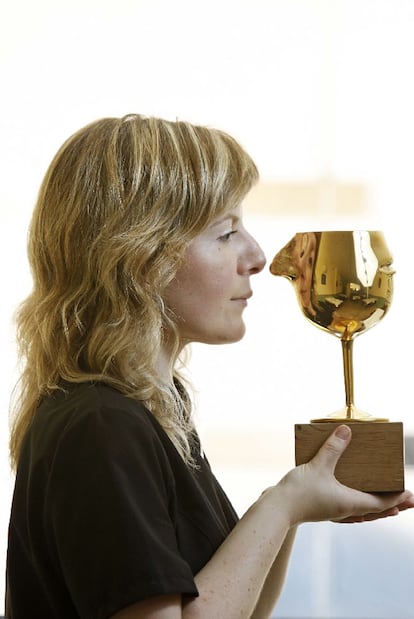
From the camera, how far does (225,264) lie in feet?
4.12

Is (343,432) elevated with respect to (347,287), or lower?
lower

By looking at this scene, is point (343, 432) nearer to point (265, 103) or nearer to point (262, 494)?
point (262, 494)

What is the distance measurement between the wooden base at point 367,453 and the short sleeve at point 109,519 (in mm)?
236

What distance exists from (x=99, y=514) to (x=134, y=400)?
0.14 meters

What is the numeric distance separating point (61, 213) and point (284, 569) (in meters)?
0.55

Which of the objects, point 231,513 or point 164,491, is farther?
point 231,513

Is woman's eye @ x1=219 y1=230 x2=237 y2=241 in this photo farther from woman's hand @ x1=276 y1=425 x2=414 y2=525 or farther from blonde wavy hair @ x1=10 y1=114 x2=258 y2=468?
woman's hand @ x1=276 y1=425 x2=414 y2=525

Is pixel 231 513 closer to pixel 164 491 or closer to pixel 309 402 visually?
pixel 164 491

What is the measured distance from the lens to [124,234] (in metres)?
1.20

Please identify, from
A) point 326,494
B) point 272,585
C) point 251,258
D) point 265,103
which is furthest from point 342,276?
point 265,103

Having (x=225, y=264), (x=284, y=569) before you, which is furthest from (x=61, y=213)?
(x=284, y=569)

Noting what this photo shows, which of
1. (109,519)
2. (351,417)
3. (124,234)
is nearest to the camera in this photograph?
(109,519)

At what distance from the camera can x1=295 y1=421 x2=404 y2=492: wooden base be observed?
125 centimetres

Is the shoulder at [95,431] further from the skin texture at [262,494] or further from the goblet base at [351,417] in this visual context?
the goblet base at [351,417]
